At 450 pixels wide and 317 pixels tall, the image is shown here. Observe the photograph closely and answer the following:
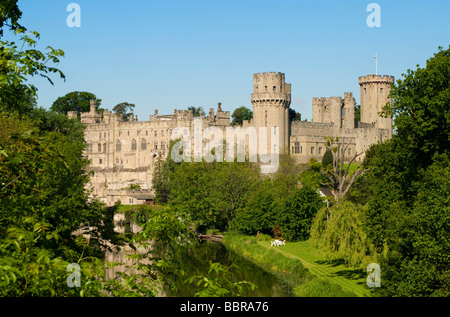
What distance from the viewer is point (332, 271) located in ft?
99.7

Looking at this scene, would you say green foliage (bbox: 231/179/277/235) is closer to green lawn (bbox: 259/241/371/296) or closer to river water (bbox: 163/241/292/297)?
river water (bbox: 163/241/292/297)

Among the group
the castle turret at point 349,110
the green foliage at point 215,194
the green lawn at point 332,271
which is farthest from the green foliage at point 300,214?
the castle turret at point 349,110

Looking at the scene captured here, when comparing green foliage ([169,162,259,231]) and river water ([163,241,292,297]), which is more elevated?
green foliage ([169,162,259,231])

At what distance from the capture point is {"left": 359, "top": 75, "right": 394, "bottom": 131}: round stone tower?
8944 centimetres

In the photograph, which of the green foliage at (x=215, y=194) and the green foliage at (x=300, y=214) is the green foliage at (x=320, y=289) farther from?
the green foliage at (x=215, y=194)

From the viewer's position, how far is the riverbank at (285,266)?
26.0m

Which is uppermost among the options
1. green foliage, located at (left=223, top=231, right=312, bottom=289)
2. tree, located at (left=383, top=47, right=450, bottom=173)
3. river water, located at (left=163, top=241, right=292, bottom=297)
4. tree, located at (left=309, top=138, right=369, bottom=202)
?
tree, located at (left=383, top=47, right=450, bottom=173)

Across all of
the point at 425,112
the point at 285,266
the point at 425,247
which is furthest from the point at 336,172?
the point at 425,247

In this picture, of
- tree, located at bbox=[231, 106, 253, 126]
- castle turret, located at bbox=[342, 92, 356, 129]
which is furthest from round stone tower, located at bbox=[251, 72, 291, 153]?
tree, located at bbox=[231, 106, 253, 126]

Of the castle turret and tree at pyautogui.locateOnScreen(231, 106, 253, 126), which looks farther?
tree at pyautogui.locateOnScreen(231, 106, 253, 126)

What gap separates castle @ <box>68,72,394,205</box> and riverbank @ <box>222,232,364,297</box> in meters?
32.6

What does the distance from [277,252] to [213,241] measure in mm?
11936
